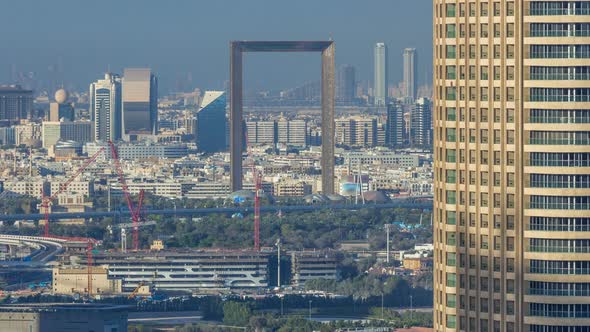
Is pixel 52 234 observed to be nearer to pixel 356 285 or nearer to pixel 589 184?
pixel 356 285

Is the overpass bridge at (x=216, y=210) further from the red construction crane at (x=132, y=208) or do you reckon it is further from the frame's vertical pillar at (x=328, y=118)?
the frame's vertical pillar at (x=328, y=118)

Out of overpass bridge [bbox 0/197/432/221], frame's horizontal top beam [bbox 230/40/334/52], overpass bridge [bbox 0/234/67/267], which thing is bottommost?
overpass bridge [bbox 0/234/67/267]

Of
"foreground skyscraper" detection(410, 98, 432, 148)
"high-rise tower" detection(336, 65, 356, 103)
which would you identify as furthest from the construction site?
"high-rise tower" detection(336, 65, 356, 103)

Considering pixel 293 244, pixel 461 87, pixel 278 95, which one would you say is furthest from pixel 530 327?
pixel 278 95

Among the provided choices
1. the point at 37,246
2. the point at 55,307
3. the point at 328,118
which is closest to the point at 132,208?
the point at 328,118

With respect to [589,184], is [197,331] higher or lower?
lower

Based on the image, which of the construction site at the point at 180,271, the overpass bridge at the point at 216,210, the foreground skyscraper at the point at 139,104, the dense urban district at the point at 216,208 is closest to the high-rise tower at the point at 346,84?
the dense urban district at the point at 216,208

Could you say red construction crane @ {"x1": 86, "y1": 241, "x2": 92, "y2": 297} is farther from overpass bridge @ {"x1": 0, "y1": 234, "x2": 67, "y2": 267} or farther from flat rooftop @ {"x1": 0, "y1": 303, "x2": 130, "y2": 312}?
flat rooftop @ {"x1": 0, "y1": 303, "x2": 130, "y2": 312}
